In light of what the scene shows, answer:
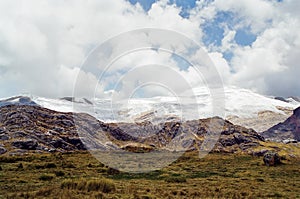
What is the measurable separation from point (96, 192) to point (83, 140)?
566ft

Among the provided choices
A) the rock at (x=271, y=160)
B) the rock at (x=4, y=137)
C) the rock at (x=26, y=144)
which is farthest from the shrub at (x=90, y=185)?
the rock at (x=4, y=137)

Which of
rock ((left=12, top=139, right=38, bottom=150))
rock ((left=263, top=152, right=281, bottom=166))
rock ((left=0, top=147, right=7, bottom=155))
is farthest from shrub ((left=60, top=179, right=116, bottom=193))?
rock ((left=12, top=139, right=38, bottom=150))

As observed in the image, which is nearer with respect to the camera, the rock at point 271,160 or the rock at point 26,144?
the rock at point 271,160

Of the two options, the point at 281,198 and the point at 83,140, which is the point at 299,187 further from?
the point at 83,140

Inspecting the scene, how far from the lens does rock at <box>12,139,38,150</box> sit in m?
155

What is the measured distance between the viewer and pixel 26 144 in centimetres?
15700

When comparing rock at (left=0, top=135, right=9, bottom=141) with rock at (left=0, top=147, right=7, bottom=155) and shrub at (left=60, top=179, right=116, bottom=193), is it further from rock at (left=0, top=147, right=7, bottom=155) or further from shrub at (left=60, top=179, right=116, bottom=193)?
shrub at (left=60, top=179, right=116, bottom=193)

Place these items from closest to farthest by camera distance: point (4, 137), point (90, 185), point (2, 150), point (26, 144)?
point (90, 185) → point (2, 150) → point (26, 144) → point (4, 137)

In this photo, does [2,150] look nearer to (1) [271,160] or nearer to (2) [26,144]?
(2) [26,144]

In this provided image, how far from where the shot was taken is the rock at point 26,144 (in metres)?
155

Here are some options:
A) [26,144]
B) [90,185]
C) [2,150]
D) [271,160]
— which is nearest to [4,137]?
[26,144]

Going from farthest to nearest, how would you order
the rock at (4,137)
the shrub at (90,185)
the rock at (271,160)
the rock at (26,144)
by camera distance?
the rock at (4,137)
the rock at (26,144)
the rock at (271,160)
the shrub at (90,185)

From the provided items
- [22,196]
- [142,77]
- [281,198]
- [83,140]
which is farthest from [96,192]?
[83,140]

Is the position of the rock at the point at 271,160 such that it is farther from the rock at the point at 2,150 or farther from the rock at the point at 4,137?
the rock at the point at 4,137
